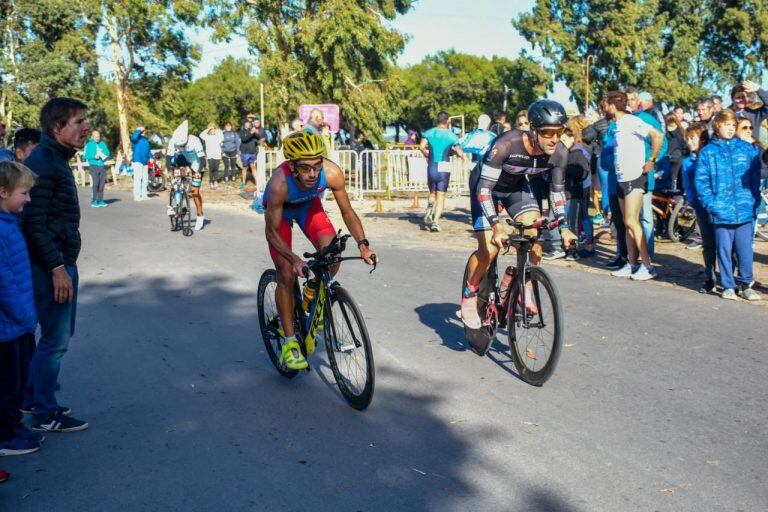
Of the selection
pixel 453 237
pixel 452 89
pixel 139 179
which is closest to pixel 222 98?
pixel 452 89

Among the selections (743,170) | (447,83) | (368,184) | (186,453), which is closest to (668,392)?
(186,453)

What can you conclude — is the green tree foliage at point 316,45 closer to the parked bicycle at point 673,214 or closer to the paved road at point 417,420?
the parked bicycle at point 673,214

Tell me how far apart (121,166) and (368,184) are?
20.0 m

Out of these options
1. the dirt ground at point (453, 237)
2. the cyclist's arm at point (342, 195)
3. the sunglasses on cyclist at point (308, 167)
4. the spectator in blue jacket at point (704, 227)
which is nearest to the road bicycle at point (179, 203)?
the dirt ground at point (453, 237)

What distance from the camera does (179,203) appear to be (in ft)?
50.5

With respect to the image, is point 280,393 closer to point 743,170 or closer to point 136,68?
point 743,170

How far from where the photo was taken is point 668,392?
5.86 meters

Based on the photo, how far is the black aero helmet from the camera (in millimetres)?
5984

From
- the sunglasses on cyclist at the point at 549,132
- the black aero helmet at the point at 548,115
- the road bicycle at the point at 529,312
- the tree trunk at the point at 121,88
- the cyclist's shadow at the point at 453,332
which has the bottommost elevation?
the cyclist's shadow at the point at 453,332

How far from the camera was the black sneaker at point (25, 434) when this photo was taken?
4.96 metres

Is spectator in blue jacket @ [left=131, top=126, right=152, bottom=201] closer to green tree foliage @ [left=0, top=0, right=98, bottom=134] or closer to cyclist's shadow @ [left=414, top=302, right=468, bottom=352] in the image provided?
cyclist's shadow @ [left=414, top=302, right=468, bottom=352]

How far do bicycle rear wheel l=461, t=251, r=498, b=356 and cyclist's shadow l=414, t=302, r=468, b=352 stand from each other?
1.02 feet

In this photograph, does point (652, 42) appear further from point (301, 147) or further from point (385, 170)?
point (301, 147)

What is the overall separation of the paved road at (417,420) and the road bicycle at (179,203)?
6.39 meters
